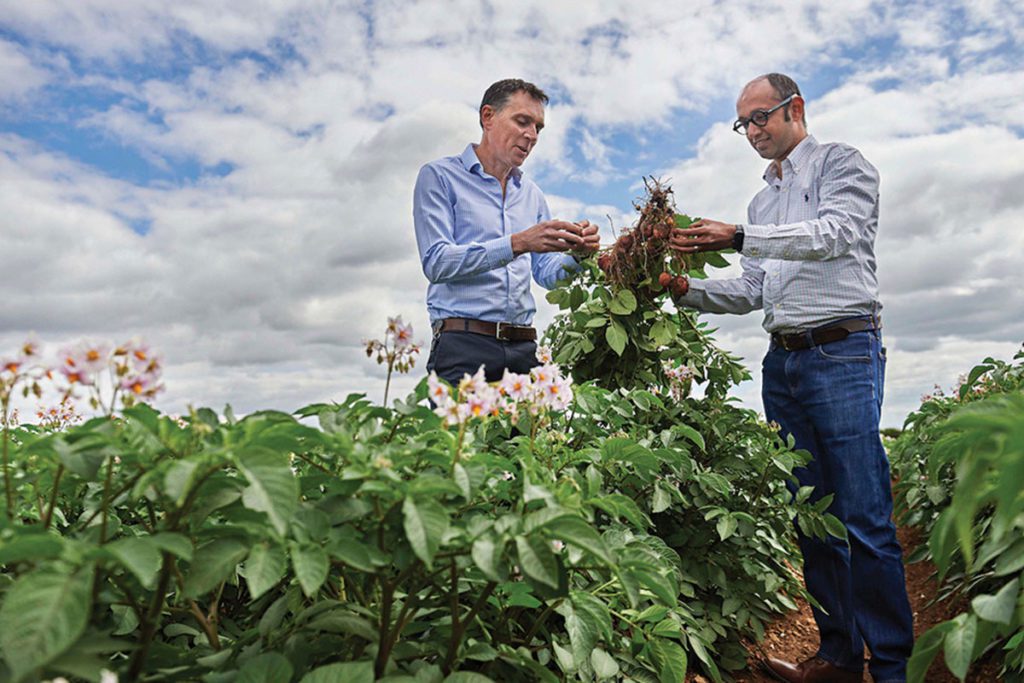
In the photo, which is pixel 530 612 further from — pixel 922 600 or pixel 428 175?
pixel 922 600

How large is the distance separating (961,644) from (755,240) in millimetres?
1998

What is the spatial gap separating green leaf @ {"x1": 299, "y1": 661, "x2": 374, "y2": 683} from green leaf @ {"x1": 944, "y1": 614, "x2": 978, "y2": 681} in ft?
3.17

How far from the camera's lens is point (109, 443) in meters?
1.25

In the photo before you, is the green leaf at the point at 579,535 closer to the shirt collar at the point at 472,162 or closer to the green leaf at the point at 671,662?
the green leaf at the point at 671,662

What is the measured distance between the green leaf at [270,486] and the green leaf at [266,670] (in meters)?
0.28

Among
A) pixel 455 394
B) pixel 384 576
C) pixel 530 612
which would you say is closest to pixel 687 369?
pixel 530 612

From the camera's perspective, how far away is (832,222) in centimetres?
312

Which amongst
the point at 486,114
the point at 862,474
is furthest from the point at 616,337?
the point at 486,114

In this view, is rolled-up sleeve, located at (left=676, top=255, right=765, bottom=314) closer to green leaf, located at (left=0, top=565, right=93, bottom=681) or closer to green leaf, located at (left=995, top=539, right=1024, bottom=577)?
green leaf, located at (left=995, top=539, right=1024, bottom=577)

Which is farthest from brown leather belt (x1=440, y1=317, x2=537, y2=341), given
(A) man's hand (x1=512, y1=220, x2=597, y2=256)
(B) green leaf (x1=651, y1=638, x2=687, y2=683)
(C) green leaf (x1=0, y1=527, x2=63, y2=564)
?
(C) green leaf (x1=0, y1=527, x2=63, y2=564)

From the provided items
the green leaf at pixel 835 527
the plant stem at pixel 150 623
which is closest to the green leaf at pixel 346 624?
the plant stem at pixel 150 623

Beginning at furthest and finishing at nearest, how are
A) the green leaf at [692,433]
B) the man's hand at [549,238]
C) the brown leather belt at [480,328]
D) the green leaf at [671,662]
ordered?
the brown leather belt at [480,328] → the man's hand at [549,238] → the green leaf at [692,433] → the green leaf at [671,662]

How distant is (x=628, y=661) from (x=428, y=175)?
88.7 inches

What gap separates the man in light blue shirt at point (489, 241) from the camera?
11.2 ft
